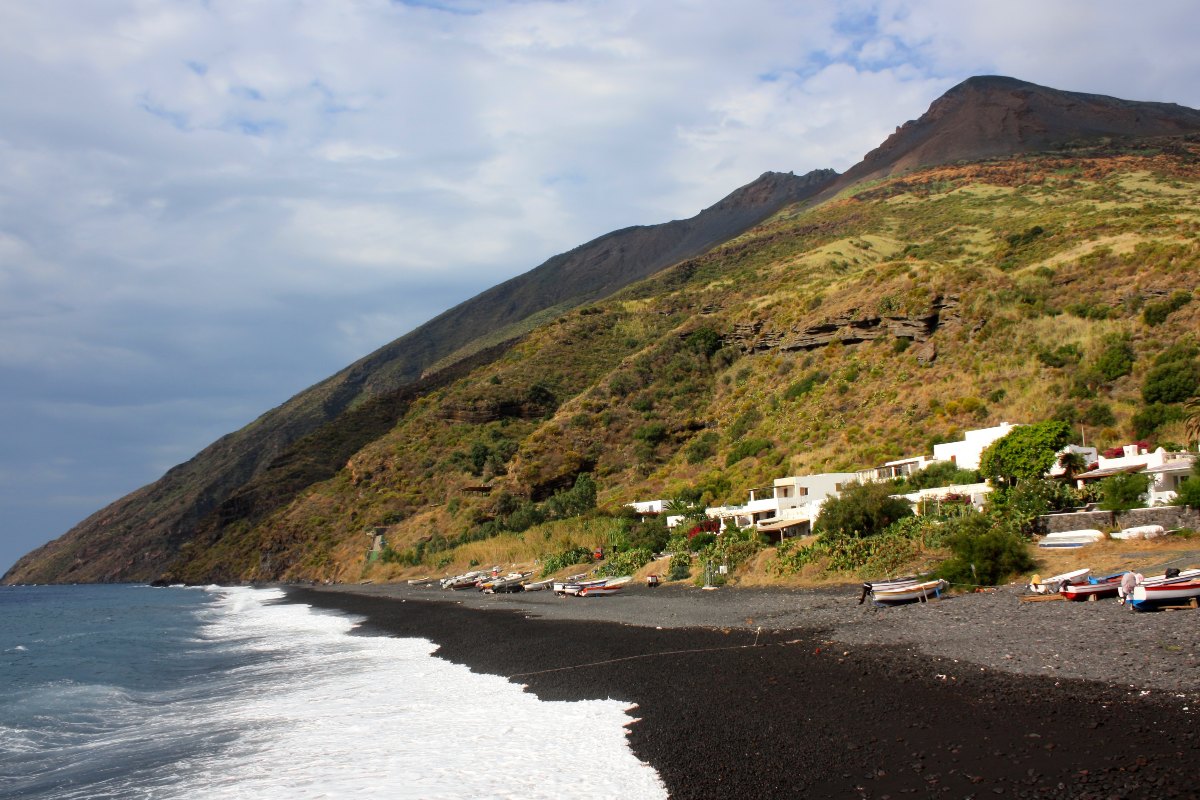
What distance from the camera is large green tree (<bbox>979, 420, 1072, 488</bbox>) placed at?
87.3ft

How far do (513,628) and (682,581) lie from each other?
8.96m

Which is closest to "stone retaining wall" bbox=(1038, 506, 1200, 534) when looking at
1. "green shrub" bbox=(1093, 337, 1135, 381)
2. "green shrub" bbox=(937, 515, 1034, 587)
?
"green shrub" bbox=(937, 515, 1034, 587)

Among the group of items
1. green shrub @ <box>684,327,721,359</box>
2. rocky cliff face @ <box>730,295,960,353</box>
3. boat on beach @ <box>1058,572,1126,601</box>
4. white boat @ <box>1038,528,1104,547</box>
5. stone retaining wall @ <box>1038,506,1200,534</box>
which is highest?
green shrub @ <box>684,327,721,359</box>

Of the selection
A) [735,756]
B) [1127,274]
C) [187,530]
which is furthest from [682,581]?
[187,530]

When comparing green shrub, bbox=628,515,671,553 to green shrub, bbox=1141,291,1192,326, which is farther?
green shrub, bbox=1141,291,1192,326

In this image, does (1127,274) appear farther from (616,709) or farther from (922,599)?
(616,709)

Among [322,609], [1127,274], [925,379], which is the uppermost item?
[1127,274]

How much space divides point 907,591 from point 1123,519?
678 cm

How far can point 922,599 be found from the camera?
18219 mm

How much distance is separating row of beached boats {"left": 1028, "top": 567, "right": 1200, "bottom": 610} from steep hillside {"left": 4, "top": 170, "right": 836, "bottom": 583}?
318 ft

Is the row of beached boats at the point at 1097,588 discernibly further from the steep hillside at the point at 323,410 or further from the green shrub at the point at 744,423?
the steep hillside at the point at 323,410

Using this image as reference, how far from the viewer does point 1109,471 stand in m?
25.0

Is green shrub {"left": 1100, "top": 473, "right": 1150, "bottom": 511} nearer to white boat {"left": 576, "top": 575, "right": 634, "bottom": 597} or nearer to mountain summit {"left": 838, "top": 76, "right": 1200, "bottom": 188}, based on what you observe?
white boat {"left": 576, "top": 575, "right": 634, "bottom": 597}

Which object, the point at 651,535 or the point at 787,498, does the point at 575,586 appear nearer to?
the point at 651,535
